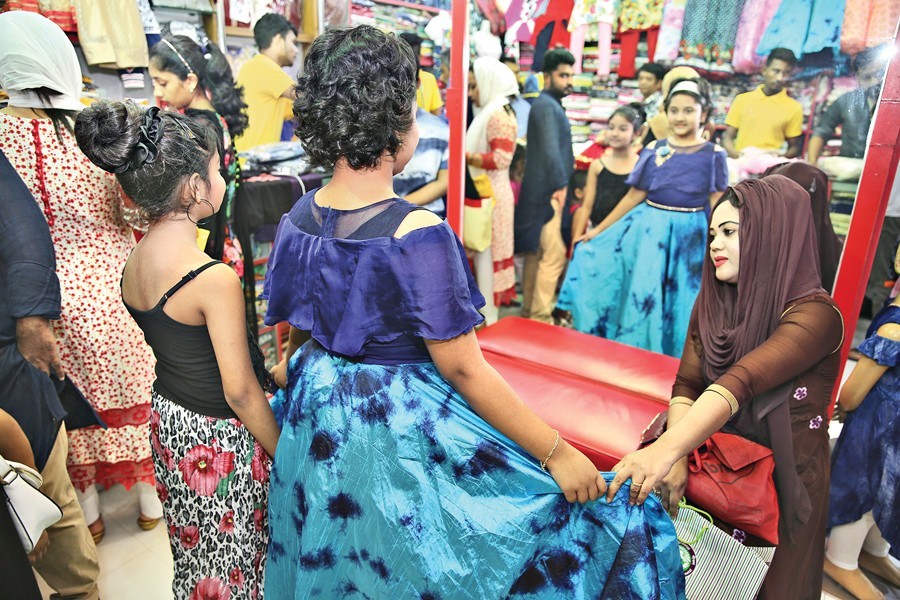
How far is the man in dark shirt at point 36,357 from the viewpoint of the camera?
1855mm

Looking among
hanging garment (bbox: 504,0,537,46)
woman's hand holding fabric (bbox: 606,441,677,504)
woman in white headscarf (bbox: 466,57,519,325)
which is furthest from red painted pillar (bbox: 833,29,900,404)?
woman in white headscarf (bbox: 466,57,519,325)

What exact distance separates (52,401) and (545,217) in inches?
114

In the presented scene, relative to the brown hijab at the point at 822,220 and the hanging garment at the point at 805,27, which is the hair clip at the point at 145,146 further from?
the hanging garment at the point at 805,27

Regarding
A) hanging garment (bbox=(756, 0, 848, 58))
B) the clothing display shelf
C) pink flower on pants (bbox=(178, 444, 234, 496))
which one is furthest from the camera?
the clothing display shelf

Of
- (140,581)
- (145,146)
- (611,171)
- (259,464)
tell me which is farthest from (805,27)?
(140,581)

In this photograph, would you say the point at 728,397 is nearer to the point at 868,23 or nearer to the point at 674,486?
the point at 674,486

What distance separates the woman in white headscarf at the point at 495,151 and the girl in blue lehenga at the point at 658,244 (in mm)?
696

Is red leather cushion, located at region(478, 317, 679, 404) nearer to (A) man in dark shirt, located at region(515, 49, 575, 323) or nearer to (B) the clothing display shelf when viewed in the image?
(A) man in dark shirt, located at region(515, 49, 575, 323)

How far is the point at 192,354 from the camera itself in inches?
58.8

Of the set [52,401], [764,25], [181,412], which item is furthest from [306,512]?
[764,25]

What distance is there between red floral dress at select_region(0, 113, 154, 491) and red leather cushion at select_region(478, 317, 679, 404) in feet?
4.90

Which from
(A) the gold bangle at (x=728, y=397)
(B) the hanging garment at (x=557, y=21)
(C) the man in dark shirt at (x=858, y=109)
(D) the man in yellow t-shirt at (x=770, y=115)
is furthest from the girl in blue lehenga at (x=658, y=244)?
(A) the gold bangle at (x=728, y=397)

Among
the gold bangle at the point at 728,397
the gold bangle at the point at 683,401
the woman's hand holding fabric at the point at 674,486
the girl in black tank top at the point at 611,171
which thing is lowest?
the woman's hand holding fabric at the point at 674,486

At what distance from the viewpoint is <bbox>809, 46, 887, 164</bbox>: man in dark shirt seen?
240 cm
